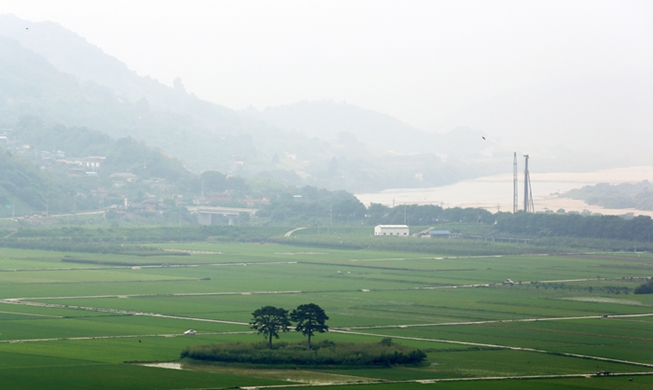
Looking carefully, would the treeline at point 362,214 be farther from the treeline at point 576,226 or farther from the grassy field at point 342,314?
the grassy field at point 342,314

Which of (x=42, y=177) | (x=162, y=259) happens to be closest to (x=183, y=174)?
(x=42, y=177)

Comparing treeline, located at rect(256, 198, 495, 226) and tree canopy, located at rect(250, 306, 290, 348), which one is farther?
treeline, located at rect(256, 198, 495, 226)

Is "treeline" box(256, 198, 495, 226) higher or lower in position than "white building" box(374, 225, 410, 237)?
higher

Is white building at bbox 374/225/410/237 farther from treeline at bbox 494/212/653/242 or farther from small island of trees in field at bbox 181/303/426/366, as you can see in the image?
small island of trees in field at bbox 181/303/426/366

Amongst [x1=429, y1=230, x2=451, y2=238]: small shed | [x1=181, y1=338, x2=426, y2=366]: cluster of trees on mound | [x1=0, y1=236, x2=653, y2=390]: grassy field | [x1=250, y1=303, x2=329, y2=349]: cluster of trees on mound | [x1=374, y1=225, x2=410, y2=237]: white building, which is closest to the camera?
[x1=0, y1=236, x2=653, y2=390]: grassy field

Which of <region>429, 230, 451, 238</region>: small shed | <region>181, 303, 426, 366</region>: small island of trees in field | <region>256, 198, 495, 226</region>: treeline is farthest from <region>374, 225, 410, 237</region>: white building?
<region>181, 303, 426, 366</region>: small island of trees in field

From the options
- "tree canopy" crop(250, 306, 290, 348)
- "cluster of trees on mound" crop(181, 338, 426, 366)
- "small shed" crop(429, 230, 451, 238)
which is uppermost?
"small shed" crop(429, 230, 451, 238)
